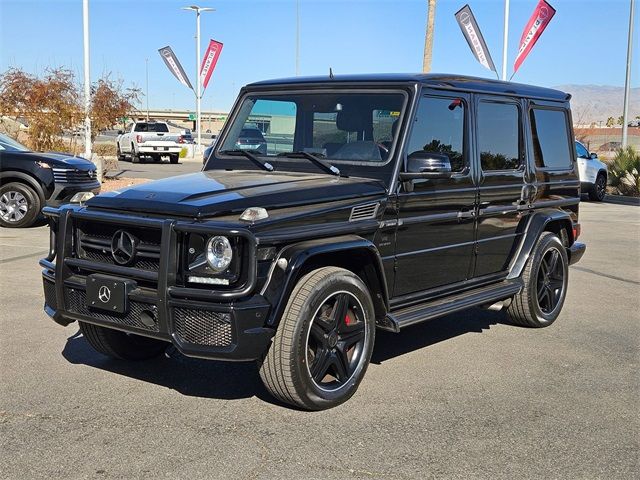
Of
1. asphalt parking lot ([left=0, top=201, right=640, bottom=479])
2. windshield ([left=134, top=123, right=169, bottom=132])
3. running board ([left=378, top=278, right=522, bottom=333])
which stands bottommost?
asphalt parking lot ([left=0, top=201, right=640, bottom=479])

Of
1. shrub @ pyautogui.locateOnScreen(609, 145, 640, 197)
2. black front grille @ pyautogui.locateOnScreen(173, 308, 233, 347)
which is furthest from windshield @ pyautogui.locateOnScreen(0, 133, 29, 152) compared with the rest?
shrub @ pyautogui.locateOnScreen(609, 145, 640, 197)

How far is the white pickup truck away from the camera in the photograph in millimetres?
33562

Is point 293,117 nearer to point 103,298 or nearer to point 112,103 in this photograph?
point 103,298

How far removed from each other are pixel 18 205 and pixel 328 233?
9141 mm

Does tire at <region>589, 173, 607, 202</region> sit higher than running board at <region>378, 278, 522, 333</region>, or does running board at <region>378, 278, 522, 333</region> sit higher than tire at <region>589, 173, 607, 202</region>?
tire at <region>589, 173, 607, 202</region>

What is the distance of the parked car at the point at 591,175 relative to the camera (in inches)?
787

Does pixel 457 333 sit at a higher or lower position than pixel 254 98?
lower

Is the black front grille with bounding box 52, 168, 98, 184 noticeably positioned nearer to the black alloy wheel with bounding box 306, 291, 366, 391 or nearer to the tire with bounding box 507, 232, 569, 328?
the tire with bounding box 507, 232, 569, 328

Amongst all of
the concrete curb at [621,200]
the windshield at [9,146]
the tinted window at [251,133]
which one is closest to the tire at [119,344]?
the tinted window at [251,133]

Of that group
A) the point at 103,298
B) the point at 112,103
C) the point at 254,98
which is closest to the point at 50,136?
the point at 112,103

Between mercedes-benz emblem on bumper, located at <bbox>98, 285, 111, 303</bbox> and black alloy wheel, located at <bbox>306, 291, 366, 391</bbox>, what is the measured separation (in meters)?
1.17

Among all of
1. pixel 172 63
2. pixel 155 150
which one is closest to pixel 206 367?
pixel 172 63

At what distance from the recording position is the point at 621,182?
22.0 metres

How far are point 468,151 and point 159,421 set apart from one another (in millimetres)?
3089
